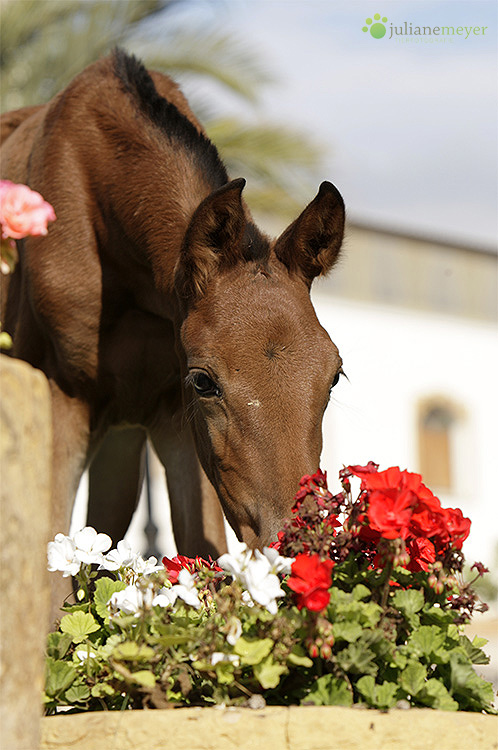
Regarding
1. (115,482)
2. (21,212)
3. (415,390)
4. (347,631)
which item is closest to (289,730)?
(347,631)

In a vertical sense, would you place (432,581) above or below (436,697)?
above

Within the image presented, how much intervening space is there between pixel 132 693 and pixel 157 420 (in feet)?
8.20

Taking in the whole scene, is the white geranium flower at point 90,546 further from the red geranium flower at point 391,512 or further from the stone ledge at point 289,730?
the red geranium flower at point 391,512

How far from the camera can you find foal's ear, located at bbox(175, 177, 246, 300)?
3.58 meters

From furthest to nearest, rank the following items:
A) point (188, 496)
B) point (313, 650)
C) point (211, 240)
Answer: point (188, 496), point (211, 240), point (313, 650)

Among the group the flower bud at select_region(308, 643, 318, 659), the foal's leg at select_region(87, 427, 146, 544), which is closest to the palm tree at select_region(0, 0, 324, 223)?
the foal's leg at select_region(87, 427, 146, 544)

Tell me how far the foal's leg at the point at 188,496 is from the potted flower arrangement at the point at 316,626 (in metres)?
1.97

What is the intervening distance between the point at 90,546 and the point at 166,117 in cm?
222

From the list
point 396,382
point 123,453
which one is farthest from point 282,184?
point 396,382

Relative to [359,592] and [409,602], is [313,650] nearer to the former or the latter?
[359,592]

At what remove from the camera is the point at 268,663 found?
227 cm

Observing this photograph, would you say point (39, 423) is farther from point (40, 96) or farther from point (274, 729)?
point (40, 96)

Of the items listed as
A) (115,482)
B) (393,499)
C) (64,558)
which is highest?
(393,499)

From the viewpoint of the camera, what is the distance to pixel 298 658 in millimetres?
2254
